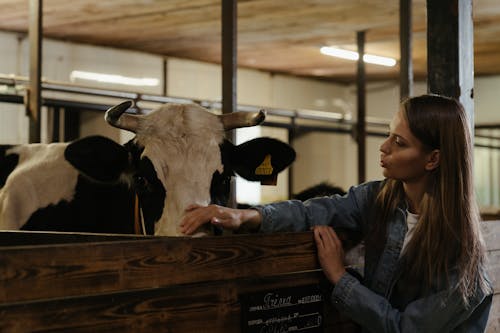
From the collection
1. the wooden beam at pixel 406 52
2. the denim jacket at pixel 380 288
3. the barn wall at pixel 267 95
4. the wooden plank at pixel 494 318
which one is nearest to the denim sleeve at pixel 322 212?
the denim jacket at pixel 380 288

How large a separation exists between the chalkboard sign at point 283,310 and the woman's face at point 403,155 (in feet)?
1.46

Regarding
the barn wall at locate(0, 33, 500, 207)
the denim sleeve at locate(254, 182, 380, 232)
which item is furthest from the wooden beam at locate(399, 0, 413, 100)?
the barn wall at locate(0, 33, 500, 207)

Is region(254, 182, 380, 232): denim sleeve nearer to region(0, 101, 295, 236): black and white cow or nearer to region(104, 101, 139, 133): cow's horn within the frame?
region(0, 101, 295, 236): black and white cow

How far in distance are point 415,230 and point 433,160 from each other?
0.23m

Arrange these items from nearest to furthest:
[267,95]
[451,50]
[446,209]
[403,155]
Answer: [446,209] → [403,155] → [451,50] → [267,95]

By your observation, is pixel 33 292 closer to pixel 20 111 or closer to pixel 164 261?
pixel 164 261

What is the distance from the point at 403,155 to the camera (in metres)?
2.42

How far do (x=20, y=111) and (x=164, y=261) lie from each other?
816 centimetres

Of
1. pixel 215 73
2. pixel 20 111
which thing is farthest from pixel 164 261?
pixel 215 73

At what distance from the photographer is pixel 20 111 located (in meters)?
9.55

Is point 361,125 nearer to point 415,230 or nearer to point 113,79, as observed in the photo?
point 113,79

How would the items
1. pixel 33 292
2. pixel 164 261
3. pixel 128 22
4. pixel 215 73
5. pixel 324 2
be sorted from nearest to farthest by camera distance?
pixel 33 292 → pixel 164 261 → pixel 324 2 → pixel 128 22 → pixel 215 73

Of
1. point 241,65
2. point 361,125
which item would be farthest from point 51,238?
point 241,65

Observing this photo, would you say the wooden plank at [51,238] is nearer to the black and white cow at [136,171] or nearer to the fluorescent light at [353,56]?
the black and white cow at [136,171]
